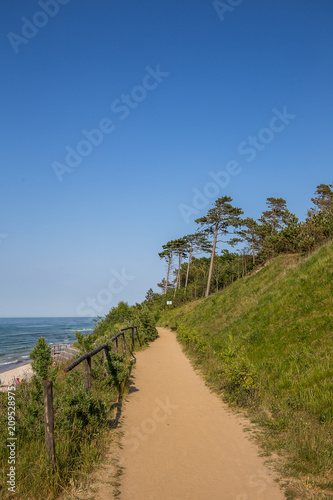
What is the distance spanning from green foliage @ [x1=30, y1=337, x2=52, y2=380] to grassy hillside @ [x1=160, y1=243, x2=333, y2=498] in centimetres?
381

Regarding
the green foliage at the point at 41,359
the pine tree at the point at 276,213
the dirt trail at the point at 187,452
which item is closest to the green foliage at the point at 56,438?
the green foliage at the point at 41,359

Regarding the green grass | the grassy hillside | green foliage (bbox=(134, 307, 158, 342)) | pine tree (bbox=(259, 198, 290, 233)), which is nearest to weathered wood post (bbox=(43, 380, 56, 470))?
the green grass

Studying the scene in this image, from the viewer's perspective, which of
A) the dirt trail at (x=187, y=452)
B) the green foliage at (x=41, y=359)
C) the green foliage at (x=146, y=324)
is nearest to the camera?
the dirt trail at (x=187, y=452)

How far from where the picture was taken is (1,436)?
421 centimetres

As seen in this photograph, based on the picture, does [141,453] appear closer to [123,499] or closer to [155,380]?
[123,499]

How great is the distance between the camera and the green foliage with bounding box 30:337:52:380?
4.82 meters

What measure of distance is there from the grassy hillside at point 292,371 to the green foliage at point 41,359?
381 cm

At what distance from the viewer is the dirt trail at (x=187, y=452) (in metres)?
4.02

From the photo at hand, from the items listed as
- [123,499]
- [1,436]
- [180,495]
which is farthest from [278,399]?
[1,436]

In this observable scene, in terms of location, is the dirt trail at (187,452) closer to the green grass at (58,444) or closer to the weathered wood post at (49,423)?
the green grass at (58,444)

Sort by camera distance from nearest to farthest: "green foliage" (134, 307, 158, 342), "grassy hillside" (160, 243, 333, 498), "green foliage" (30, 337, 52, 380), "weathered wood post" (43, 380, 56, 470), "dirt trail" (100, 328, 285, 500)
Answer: "weathered wood post" (43, 380, 56, 470) → "dirt trail" (100, 328, 285, 500) → "grassy hillside" (160, 243, 333, 498) → "green foliage" (30, 337, 52, 380) → "green foliage" (134, 307, 158, 342)

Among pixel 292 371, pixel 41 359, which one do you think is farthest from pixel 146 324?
pixel 41 359

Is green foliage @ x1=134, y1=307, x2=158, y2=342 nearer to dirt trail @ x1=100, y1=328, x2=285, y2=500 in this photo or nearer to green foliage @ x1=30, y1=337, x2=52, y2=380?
dirt trail @ x1=100, y1=328, x2=285, y2=500

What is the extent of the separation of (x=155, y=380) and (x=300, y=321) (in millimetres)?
5343
